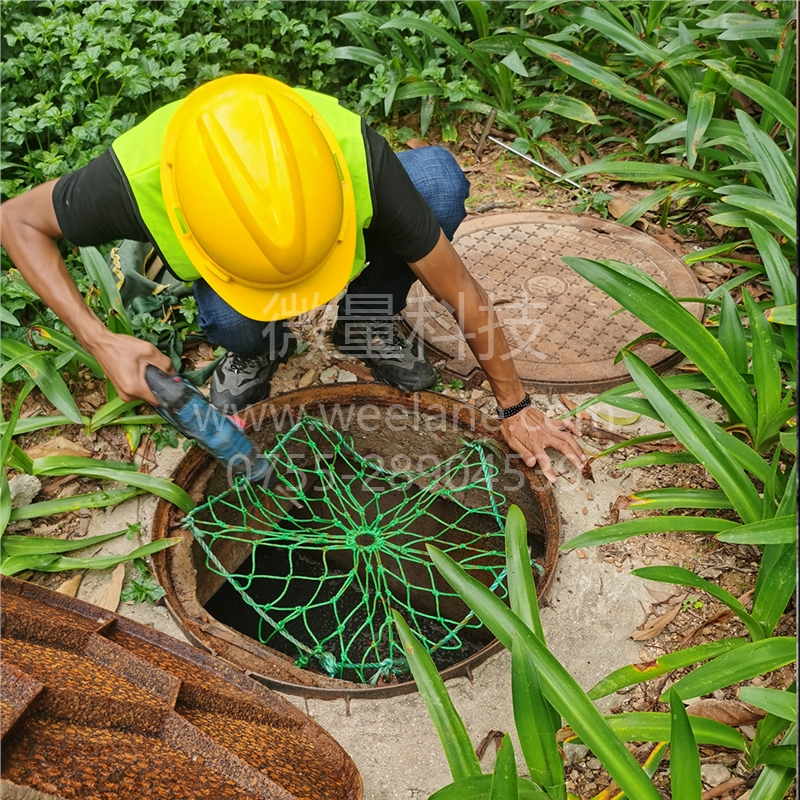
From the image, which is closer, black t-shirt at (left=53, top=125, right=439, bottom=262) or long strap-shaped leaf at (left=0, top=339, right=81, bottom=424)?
black t-shirt at (left=53, top=125, right=439, bottom=262)

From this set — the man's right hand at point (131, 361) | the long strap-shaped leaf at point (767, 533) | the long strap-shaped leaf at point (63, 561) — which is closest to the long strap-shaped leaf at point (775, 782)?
the long strap-shaped leaf at point (767, 533)

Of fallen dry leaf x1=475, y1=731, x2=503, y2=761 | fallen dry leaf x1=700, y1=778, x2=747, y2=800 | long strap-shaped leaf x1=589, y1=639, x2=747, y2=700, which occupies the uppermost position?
long strap-shaped leaf x1=589, y1=639, x2=747, y2=700

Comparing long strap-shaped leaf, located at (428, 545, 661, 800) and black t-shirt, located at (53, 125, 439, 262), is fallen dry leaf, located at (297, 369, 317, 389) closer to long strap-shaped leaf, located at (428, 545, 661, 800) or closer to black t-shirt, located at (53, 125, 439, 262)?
black t-shirt, located at (53, 125, 439, 262)

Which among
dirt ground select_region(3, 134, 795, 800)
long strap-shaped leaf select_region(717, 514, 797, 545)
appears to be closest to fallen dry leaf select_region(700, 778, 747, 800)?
dirt ground select_region(3, 134, 795, 800)

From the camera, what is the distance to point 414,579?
3592mm

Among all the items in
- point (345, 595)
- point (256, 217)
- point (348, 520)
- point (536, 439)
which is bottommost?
point (345, 595)

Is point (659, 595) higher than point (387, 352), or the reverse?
point (387, 352)

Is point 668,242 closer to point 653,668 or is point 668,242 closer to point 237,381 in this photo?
point 237,381

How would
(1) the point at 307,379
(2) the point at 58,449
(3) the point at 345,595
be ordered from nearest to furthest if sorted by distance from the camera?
(2) the point at 58,449 → (1) the point at 307,379 → (3) the point at 345,595

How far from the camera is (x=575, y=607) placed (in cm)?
215

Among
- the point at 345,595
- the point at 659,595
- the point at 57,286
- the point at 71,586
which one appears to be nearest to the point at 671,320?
the point at 659,595

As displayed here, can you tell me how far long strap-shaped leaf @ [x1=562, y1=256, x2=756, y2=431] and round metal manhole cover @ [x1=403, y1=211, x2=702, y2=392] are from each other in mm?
543

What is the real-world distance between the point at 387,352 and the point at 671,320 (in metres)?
0.94

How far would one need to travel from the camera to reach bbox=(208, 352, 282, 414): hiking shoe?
2619 millimetres
